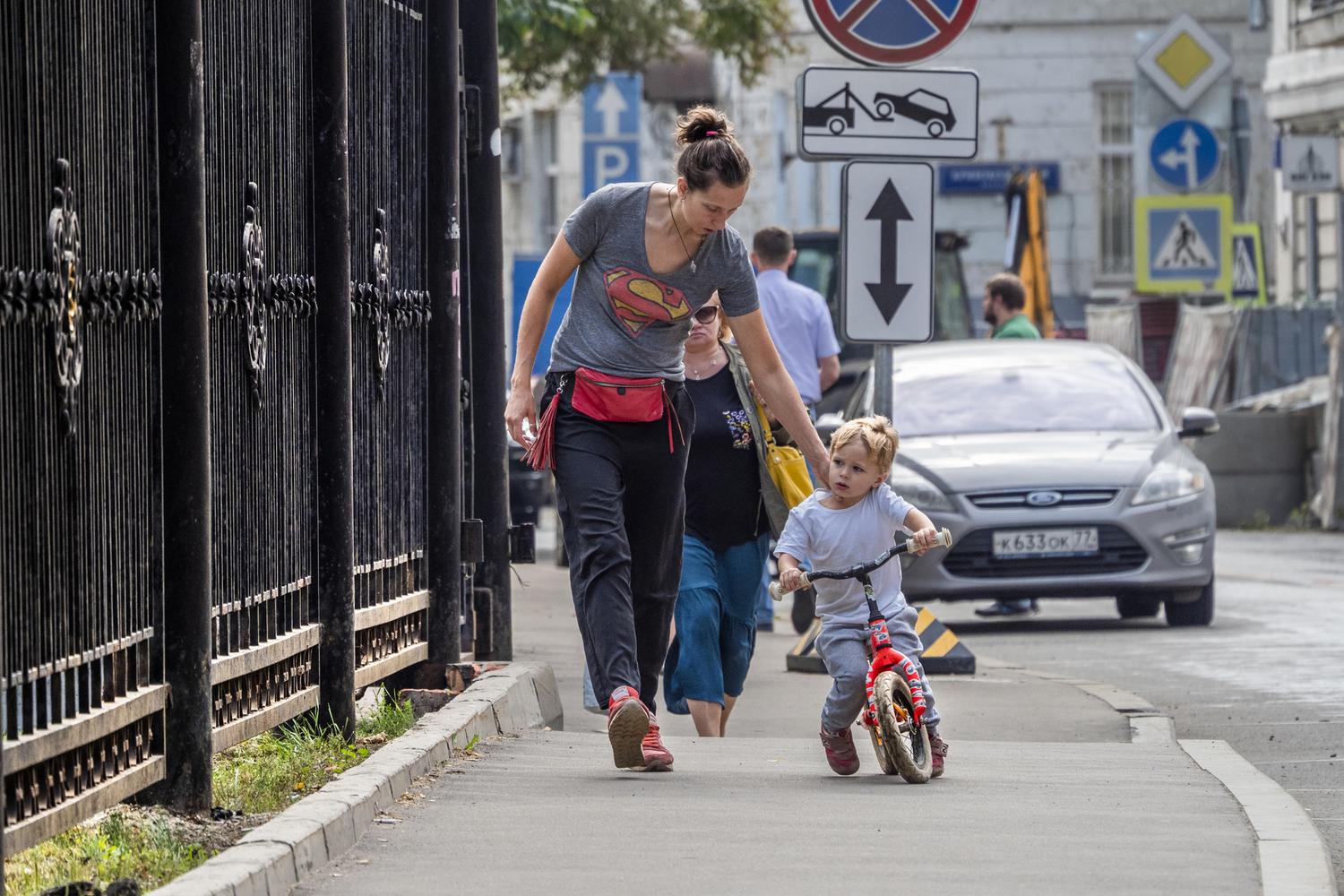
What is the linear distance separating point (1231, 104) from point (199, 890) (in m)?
37.8

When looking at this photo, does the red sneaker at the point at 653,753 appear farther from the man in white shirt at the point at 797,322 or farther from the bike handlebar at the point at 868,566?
the man in white shirt at the point at 797,322

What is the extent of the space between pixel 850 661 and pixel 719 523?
1326 millimetres

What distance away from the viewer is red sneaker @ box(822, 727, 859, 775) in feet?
24.4

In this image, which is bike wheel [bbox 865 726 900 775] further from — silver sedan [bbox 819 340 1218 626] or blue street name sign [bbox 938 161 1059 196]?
blue street name sign [bbox 938 161 1059 196]

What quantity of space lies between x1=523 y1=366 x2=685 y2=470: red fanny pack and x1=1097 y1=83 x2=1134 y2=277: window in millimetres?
35859

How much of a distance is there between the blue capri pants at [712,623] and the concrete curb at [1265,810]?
1334mm

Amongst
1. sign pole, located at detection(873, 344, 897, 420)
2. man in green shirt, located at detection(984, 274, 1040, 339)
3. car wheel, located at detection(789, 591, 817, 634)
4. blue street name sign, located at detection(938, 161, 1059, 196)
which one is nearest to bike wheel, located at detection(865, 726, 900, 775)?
sign pole, located at detection(873, 344, 897, 420)

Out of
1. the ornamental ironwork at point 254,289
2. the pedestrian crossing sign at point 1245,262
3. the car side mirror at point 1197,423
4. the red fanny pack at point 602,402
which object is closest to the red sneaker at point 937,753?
the red fanny pack at point 602,402

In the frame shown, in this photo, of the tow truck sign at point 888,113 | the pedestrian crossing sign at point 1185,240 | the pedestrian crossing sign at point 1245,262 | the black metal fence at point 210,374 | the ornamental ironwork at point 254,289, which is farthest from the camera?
the pedestrian crossing sign at point 1245,262

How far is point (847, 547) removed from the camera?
7453mm

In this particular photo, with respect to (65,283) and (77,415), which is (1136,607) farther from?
(65,283)

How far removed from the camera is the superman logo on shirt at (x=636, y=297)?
23.8 feet

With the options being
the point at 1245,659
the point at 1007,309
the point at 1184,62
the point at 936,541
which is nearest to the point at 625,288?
the point at 936,541

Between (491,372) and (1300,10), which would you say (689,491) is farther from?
(1300,10)
